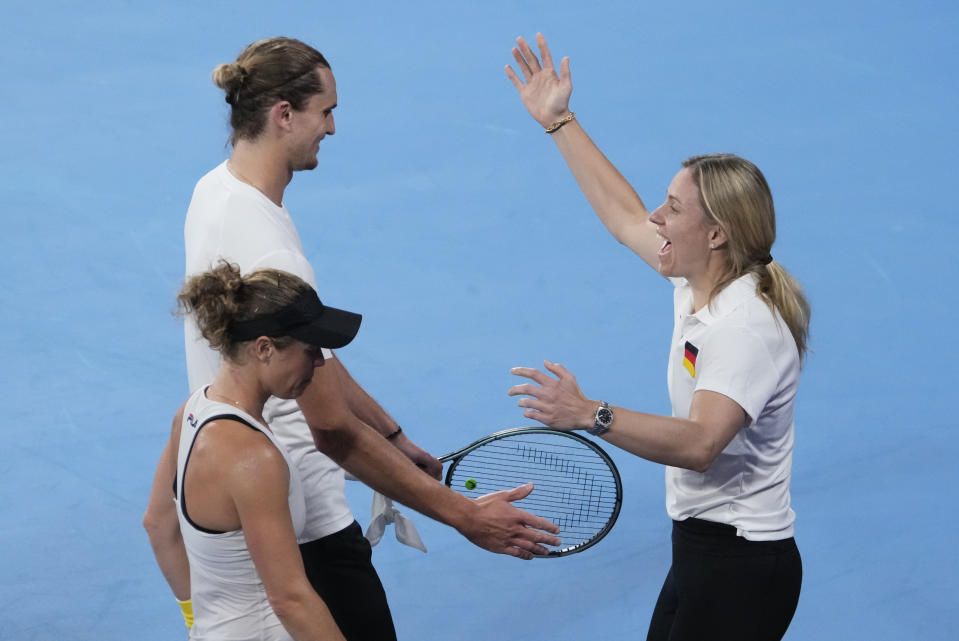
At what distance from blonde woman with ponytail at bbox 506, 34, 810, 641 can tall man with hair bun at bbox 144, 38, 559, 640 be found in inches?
14.8

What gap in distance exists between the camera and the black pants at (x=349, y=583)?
9.95 ft

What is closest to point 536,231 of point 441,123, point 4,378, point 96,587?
point 441,123

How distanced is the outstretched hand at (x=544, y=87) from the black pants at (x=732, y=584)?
140cm

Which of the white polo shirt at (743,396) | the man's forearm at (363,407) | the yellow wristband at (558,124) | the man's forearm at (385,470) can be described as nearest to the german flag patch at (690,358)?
the white polo shirt at (743,396)

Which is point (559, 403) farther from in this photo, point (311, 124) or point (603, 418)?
point (311, 124)

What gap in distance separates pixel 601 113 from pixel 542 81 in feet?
15.0

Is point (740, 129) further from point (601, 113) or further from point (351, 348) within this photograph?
point (351, 348)

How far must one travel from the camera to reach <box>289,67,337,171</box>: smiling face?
3.15 metres

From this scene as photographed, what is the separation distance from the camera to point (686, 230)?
3004 mm

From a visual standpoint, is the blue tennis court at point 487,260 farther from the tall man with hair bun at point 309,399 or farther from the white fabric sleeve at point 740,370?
the white fabric sleeve at point 740,370

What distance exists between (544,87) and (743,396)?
1.45m

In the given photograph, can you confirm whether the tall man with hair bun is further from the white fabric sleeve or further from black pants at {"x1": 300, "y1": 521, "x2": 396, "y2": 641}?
the white fabric sleeve

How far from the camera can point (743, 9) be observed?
9867mm

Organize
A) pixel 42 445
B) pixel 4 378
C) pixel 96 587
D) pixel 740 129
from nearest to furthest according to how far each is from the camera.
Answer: pixel 96 587 < pixel 42 445 < pixel 4 378 < pixel 740 129
